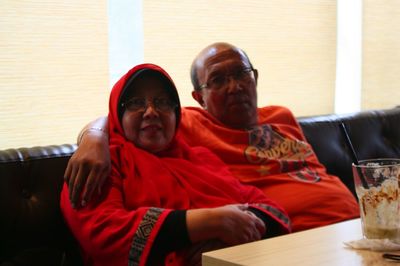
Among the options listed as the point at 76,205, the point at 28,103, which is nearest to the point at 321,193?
the point at 76,205

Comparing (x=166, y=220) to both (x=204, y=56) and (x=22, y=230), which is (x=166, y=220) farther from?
(x=204, y=56)

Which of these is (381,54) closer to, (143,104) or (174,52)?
(174,52)

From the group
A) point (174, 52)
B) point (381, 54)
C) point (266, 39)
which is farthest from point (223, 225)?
point (381, 54)

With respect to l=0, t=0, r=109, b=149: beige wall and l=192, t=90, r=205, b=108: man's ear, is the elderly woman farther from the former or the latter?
l=0, t=0, r=109, b=149: beige wall

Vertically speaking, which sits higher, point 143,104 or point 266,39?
point 266,39

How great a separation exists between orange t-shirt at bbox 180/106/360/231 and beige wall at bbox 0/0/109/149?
438 mm

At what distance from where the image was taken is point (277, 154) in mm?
2191

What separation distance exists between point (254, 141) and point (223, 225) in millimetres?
694

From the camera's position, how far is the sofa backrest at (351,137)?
8.47ft

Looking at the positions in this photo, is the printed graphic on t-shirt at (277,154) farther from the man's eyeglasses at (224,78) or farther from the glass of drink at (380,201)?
the glass of drink at (380,201)

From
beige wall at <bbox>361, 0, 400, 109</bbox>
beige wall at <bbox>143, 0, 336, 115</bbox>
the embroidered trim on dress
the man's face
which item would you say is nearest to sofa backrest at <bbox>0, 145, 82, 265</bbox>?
the embroidered trim on dress

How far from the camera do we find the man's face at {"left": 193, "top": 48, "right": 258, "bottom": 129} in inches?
89.1

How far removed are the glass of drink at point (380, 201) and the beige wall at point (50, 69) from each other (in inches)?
57.2

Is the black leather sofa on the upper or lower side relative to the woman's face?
lower
